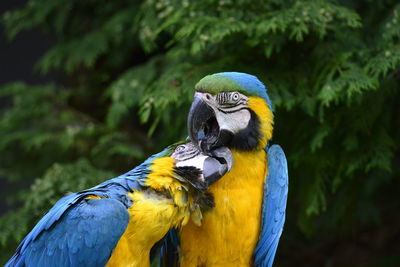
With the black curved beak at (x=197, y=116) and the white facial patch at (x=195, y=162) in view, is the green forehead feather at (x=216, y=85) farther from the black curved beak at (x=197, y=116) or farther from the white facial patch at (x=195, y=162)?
the white facial patch at (x=195, y=162)

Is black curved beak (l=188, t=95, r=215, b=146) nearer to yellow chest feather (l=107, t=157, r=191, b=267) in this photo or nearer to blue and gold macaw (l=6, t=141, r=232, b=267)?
blue and gold macaw (l=6, t=141, r=232, b=267)

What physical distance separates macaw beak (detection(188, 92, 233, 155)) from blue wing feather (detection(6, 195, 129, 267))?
1.29 ft

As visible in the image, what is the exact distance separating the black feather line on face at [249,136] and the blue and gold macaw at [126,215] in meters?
0.10

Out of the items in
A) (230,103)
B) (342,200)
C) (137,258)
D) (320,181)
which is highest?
Result: (230,103)

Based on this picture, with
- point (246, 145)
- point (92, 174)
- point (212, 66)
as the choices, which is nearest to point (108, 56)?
point (92, 174)

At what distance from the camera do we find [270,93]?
9.93 ft

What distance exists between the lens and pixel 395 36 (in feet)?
10.0

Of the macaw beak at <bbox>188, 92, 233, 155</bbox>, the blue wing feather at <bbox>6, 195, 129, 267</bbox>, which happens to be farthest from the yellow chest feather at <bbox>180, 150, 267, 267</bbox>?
the blue wing feather at <bbox>6, 195, 129, 267</bbox>

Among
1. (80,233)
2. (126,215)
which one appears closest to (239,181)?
(126,215)

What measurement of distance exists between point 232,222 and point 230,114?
44cm

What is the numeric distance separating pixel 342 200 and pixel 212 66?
122cm

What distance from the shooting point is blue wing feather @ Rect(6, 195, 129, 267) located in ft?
6.98

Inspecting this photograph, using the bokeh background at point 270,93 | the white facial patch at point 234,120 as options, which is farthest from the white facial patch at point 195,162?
the bokeh background at point 270,93

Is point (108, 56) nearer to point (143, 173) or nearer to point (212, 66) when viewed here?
point (212, 66)
